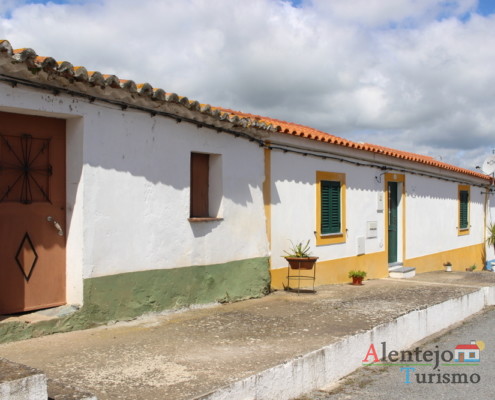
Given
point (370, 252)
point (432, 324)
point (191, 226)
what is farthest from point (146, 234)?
point (370, 252)

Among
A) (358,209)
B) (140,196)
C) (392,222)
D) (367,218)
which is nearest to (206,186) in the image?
(140,196)

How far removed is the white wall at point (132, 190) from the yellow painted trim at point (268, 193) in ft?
2.32

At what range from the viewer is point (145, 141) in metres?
6.71

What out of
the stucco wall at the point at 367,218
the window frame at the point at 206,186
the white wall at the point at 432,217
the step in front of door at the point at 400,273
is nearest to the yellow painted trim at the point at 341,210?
the stucco wall at the point at 367,218

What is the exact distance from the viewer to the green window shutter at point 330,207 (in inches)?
413

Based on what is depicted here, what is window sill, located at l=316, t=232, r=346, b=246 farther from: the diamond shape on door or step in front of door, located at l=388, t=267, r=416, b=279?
→ the diamond shape on door

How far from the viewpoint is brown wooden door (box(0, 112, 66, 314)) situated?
18.3 feet

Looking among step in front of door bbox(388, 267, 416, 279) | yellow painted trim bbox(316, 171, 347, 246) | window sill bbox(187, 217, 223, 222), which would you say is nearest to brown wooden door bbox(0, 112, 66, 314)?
window sill bbox(187, 217, 223, 222)

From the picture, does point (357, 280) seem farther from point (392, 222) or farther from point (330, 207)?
point (392, 222)

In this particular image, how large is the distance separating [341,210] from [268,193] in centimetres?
262

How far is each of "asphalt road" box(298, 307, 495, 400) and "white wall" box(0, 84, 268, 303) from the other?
108 inches

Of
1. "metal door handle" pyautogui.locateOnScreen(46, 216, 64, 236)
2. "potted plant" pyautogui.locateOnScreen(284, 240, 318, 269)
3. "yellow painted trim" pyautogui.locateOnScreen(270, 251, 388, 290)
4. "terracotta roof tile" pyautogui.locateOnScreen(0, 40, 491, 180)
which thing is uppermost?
"terracotta roof tile" pyautogui.locateOnScreen(0, 40, 491, 180)

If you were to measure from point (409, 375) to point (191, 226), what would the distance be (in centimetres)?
338
